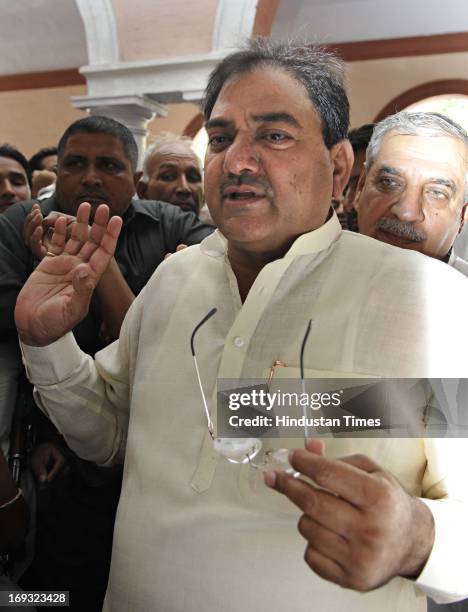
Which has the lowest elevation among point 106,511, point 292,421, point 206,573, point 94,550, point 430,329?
point 94,550

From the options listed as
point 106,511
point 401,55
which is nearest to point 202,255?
point 106,511

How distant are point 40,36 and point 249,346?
7649 millimetres

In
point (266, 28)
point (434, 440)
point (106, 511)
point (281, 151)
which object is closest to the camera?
point (434, 440)

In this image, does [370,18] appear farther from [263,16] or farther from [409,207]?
[409,207]

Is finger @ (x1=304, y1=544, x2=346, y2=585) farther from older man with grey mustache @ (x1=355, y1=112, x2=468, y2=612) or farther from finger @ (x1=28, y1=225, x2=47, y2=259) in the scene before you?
finger @ (x1=28, y1=225, x2=47, y2=259)

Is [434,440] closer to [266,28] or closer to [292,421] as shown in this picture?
[292,421]

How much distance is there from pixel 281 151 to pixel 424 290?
1.19ft

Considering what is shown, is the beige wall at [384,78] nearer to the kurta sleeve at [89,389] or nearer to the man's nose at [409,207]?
the man's nose at [409,207]

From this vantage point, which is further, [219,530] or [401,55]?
[401,55]

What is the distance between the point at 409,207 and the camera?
5.73 ft

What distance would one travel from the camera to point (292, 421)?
1055 mm

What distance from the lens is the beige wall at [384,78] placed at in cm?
730

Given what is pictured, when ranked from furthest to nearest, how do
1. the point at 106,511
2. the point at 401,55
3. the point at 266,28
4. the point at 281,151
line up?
the point at 401,55, the point at 266,28, the point at 106,511, the point at 281,151

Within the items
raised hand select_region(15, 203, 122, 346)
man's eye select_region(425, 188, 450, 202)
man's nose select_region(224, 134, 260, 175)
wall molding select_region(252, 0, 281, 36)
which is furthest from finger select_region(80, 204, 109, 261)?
wall molding select_region(252, 0, 281, 36)
